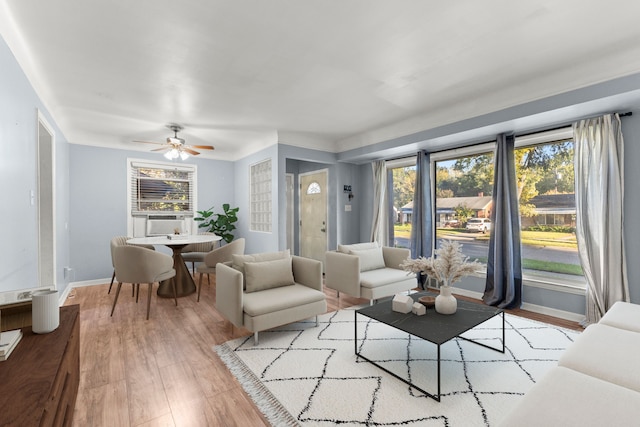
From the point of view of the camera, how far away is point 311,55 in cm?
244

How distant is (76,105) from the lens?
3.54 metres

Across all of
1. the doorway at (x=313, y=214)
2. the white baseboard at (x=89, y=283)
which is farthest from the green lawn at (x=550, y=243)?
the white baseboard at (x=89, y=283)

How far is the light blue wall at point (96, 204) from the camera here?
15.9 ft

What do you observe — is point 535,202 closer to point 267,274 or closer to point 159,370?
point 267,274

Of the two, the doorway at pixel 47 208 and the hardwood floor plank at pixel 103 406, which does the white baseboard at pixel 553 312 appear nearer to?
the hardwood floor plank at pixel 103 406

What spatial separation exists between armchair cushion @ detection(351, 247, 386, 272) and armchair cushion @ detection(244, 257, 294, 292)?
108 cm

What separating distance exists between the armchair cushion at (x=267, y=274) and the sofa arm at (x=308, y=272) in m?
0.10

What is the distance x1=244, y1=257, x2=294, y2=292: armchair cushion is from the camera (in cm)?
298

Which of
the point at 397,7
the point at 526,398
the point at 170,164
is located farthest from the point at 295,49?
the point at 170,164

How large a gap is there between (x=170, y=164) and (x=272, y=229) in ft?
8.34

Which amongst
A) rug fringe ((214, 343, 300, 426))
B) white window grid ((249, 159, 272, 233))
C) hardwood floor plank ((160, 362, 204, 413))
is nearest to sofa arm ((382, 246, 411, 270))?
white window grid ((249, 159, 272, 233))

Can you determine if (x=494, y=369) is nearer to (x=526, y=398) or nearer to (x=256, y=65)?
(x=526, y=398)

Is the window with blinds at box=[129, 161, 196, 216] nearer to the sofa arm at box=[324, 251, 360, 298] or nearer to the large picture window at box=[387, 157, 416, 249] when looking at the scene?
the sofa arm at box=[324, 251, 360, 298]

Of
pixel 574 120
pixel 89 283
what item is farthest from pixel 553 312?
pixel 89 283
